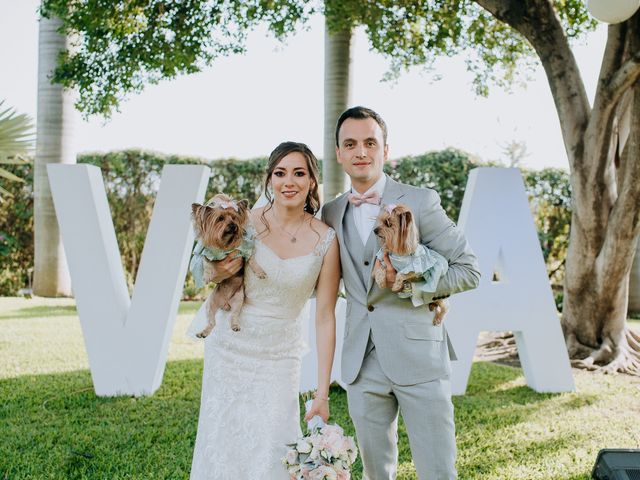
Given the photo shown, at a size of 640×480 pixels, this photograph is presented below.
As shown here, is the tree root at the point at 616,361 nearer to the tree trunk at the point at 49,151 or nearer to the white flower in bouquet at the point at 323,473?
the white flower in bouquet at the point at 323,473

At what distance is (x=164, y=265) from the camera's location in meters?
5.61

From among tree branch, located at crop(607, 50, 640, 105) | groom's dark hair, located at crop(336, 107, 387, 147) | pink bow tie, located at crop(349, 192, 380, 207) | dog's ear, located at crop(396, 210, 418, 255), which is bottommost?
dog's ear, located at crop(396, 210, 418, 255)

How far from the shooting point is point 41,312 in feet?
34.1

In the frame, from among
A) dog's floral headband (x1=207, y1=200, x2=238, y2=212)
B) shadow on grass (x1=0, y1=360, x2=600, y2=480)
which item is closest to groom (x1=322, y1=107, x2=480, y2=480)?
dog's floral headband (x1=207, y1=200, x2=238, y2=212)

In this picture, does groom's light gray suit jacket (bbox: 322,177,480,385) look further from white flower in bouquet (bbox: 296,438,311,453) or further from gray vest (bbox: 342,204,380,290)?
white flower in bouquet (bbox: 296,438,311,453)

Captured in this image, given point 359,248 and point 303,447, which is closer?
point 303,447

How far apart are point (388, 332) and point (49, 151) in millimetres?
10893

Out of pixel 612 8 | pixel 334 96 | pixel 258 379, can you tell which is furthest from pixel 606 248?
pixel 258 379

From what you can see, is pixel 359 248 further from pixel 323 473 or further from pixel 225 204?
pixel 323 473

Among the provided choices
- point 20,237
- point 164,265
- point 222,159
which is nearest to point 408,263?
point 164,265

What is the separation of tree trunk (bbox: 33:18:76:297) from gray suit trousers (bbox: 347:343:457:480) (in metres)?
10.3

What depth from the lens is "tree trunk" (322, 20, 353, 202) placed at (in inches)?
341

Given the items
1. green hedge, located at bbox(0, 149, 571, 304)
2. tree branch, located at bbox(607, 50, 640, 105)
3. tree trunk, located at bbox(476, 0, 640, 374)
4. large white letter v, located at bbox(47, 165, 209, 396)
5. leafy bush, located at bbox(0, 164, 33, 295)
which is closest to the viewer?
large white letter v, located at bbox(47, 165, 209, 396)

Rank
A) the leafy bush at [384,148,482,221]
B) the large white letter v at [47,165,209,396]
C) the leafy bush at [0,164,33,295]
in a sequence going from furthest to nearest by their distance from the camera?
the leafy bush at [0,164,33,295] → the leafy bush at [384,148,482,221] → the large white letter v at [47,165,209,396]
